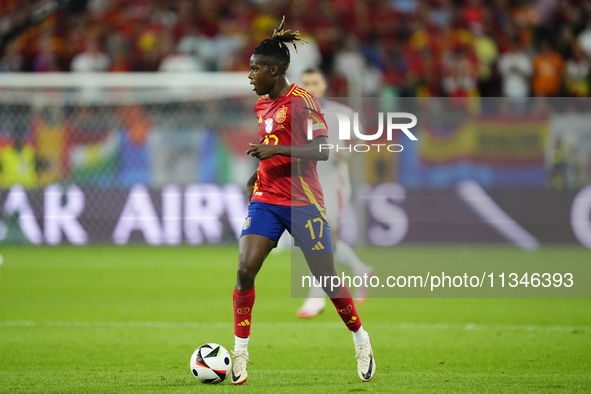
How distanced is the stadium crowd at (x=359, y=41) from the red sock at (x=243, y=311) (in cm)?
1052

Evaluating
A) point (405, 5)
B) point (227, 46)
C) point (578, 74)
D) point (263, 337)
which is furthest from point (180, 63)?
point (263, 337)

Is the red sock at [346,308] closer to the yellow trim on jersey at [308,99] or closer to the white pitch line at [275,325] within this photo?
the yellow trim on jersey at [308,99]

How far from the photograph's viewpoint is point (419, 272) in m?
11.2

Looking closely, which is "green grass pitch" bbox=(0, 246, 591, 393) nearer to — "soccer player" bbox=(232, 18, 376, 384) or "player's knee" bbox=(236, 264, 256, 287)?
"soccer player" bbox=(232, 18, 376, 384)

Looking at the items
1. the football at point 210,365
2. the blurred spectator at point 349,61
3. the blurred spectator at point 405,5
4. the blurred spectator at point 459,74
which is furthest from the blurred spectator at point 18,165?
the football at point 210,365

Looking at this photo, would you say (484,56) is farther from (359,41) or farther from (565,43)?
(359,41)

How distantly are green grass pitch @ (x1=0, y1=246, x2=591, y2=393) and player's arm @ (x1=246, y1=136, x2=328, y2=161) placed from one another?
1454mm

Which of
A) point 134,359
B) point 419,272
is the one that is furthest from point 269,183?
point 419,272

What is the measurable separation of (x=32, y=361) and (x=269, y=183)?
234 cm

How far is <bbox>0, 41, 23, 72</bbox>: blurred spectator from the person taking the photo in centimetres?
1618

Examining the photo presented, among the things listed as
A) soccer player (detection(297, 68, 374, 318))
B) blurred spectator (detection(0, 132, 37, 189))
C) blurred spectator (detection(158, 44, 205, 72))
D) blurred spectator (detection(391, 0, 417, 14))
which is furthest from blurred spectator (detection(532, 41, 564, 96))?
blurred spectator (detection(0, 132, 37, 189))

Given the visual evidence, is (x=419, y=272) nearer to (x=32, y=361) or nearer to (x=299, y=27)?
(x=32, y=361)

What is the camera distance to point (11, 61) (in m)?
16.3

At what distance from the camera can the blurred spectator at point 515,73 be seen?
15539mm
